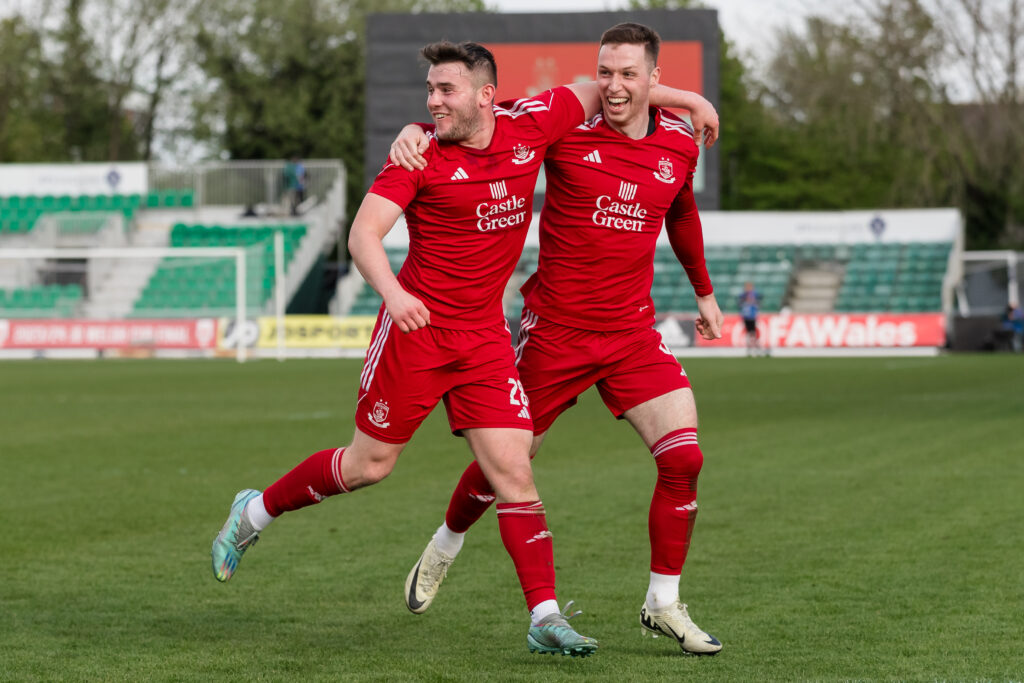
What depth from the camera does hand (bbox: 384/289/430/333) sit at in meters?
4.56

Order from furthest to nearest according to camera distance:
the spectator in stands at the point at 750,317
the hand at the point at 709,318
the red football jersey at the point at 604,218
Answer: the spectator in stands at the point at 750,317
the hand at the point at 709,318
the red football jersey at the point at 604,218

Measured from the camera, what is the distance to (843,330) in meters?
33.7

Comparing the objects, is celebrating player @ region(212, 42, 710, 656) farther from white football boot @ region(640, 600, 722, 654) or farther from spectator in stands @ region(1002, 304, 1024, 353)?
spectator in stands @ region(1002, 304, 1024, 353)

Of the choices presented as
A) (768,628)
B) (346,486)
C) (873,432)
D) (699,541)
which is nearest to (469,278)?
(346,486)

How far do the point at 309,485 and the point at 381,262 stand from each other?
1184mm

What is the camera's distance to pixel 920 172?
5253 cm

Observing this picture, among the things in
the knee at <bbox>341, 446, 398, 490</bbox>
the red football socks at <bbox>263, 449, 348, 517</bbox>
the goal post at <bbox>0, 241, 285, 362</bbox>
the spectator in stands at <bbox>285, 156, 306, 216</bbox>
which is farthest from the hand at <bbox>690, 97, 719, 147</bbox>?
the spectator in stands at <bbox>285, 156, 306, 216</bbox>

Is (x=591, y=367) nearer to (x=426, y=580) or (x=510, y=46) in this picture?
(x=426, y=580)

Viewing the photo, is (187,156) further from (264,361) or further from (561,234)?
(561,234)

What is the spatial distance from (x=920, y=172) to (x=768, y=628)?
49809 millimetres

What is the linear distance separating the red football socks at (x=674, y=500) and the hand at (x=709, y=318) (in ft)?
2.41

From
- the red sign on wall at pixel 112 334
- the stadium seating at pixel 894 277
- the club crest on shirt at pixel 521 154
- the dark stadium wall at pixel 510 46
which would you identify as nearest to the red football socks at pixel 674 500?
the club crest on shirt at pixel 521 154

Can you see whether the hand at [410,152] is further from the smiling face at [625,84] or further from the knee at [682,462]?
the knee at [682,462]

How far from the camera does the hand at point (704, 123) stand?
572cm
